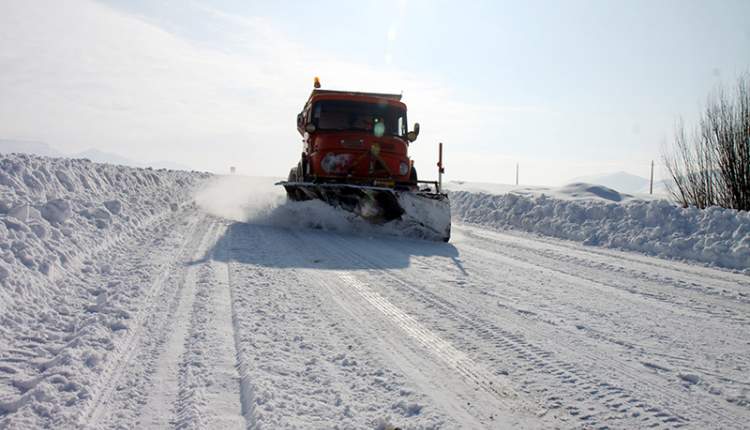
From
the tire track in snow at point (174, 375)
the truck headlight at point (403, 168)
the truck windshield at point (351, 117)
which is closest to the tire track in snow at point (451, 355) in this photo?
the tire track in snow at point (174, 375)

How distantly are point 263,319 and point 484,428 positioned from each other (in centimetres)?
→ 197

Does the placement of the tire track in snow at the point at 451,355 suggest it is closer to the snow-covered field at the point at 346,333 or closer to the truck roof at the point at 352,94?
the snow-covered field at the point at 346,333

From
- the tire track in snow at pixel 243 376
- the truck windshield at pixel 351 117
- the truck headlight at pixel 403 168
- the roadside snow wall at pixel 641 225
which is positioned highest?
the truck windshield at pixel 351 117

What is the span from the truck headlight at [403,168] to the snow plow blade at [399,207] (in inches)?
53.0

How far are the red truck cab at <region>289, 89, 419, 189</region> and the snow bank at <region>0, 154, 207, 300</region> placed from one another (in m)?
3.45

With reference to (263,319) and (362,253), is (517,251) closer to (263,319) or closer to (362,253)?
(362,253)

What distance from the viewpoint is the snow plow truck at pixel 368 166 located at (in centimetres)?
899

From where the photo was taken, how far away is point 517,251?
7695 mm

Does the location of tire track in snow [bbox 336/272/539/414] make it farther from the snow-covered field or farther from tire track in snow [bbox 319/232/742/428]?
tire track in snow [bbox 319/232/742/428]

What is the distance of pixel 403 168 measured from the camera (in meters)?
10.4

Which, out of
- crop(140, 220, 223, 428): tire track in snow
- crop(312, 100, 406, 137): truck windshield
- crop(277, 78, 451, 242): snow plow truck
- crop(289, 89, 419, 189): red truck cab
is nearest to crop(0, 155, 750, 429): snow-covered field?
crop(140, 220, 223, 428): tire track in snow

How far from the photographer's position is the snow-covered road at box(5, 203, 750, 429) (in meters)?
2.35

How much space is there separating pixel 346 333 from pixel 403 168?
281 inches

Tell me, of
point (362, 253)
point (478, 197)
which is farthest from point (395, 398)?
point (478, 197)
